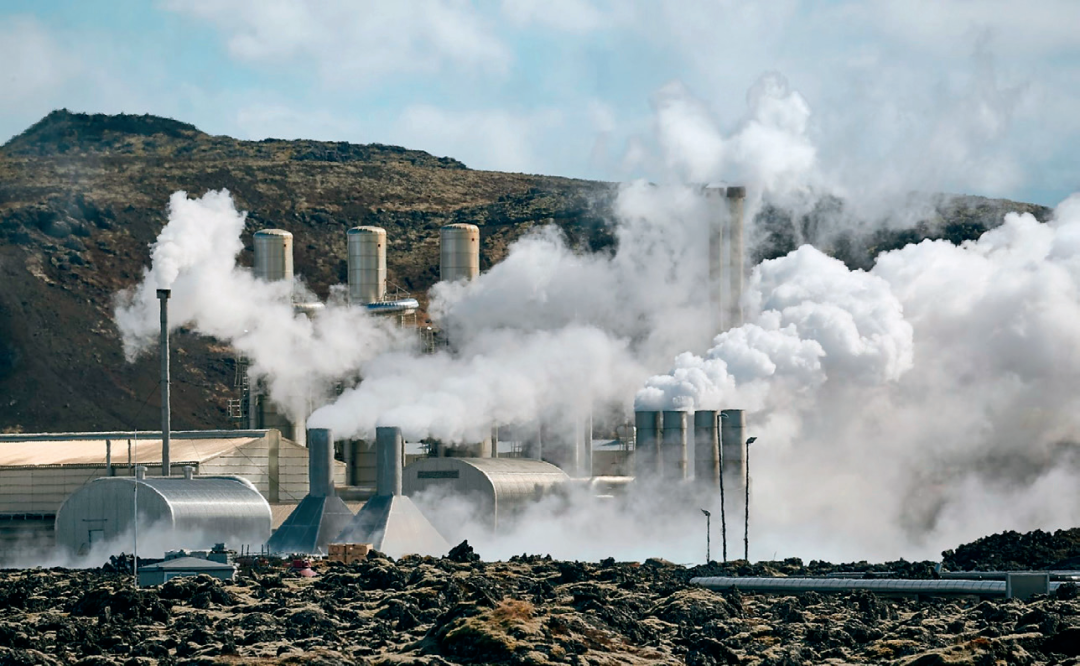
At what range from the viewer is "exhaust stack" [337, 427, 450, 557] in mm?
112500

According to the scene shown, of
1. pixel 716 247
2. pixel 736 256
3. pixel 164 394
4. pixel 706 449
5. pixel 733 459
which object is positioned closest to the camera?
pixel 164 394

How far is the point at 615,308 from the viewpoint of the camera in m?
148

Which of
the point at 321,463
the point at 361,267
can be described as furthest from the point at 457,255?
the point at 321,463

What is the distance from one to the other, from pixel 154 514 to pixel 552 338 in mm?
41665

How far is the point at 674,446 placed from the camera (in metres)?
129

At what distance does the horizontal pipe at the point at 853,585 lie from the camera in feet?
264

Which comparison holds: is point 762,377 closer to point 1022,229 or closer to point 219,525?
point 1022,229

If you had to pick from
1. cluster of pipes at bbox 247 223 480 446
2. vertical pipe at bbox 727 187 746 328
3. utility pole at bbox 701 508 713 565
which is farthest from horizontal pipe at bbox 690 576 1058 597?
cluster of pipes at bbox 247 223 480 446

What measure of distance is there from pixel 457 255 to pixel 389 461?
1391 inches

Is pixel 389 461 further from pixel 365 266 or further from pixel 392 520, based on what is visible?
pixel 365 266

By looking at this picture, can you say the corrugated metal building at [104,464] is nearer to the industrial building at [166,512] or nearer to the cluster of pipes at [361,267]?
the cluster of pipes at [361,267]

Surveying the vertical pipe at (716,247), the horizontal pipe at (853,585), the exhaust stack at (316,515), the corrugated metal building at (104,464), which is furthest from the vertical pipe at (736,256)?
the horizontal pipe at (853,585)

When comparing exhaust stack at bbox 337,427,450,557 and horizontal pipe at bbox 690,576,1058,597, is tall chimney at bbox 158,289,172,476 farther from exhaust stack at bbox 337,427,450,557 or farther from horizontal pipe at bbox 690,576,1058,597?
horizontal pipe at bbox 690,576,1058,597

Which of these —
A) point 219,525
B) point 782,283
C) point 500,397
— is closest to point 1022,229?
point 782,283
